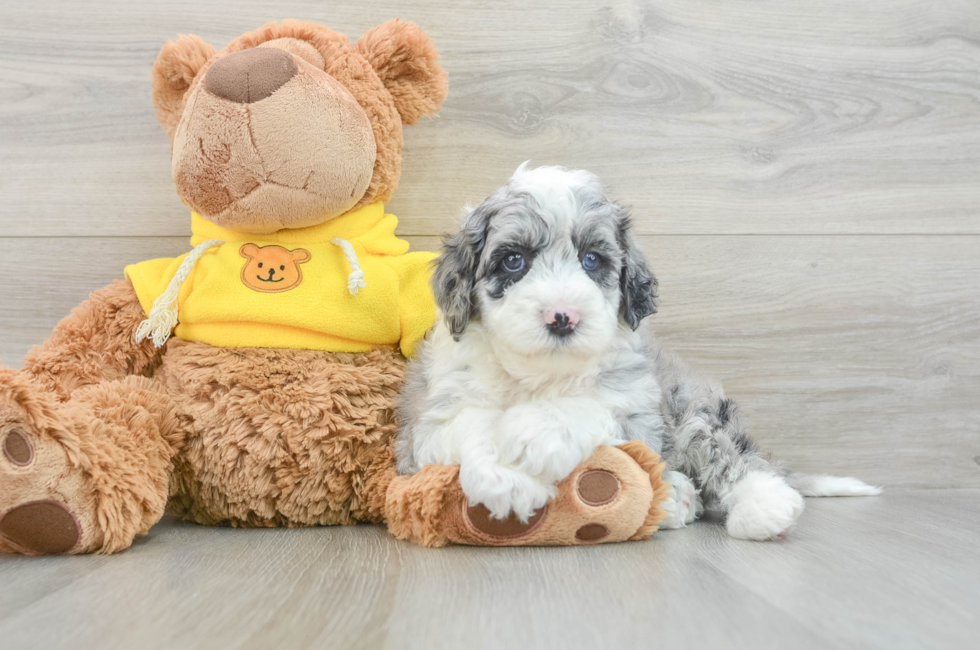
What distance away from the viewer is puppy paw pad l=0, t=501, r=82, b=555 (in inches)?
60.4

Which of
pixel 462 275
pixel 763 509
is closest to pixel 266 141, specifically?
pixel 462 275

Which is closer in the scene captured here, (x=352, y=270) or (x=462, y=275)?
(x=462, y=275)

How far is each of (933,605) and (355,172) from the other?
1.53 metres

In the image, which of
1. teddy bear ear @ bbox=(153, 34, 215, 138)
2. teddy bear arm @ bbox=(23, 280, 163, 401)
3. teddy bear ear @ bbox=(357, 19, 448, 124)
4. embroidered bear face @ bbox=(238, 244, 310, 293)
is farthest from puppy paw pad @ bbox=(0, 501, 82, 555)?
teddy bear ear @ bbox=(357, 19, 448, 124)

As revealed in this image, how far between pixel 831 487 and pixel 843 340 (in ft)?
1.71

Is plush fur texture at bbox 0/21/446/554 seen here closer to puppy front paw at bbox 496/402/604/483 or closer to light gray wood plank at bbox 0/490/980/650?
light gray wood plank at bbox 0/490/980/650

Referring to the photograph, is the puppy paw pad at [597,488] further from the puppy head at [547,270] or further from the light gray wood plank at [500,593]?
the puppy head at [547,270]

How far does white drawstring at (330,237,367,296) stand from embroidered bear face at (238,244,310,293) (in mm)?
97

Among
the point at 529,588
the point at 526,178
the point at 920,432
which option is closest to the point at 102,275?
the point at 526,178

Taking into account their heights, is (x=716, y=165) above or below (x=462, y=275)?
above

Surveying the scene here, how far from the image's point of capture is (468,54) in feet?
8.09

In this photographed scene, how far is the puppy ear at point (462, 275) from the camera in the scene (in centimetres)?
176

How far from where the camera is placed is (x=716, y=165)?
8.34 ft

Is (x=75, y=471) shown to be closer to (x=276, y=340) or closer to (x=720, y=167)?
(x=276, y=340)
